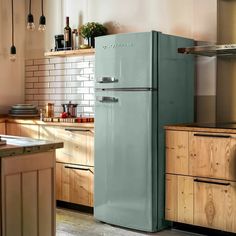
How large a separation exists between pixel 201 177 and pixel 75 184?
1.38 metres

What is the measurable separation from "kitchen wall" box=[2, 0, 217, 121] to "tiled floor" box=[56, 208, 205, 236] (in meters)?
1.19

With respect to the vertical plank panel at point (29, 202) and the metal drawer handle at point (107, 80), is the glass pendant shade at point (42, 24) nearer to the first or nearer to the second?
the metal drawer handle at point (107, 80)

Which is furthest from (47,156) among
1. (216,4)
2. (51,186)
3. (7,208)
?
(216,4)

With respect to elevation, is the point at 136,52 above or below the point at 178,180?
above

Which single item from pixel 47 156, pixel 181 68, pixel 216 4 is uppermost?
pixel 216 4

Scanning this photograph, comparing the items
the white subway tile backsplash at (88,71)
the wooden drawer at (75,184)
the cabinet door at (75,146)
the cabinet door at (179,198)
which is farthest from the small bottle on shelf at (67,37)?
the cabinet door at (179,198)

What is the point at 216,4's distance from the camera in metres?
4.18

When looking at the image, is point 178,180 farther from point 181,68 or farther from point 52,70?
point 52,70

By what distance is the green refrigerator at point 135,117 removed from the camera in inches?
152

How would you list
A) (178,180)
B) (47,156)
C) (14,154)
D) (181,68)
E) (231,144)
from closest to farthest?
(14,154)
(47,156)
(231,144)
(178,180)
(181,68)

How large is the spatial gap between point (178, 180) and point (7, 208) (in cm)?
168


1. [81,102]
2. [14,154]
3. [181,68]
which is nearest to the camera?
[14,154]

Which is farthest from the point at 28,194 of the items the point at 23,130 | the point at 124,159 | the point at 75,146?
the point at 23,130

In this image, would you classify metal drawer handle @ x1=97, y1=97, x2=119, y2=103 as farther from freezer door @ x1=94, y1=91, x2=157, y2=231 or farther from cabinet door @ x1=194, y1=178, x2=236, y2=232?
cabinet door @ x1=194, y1=178, x2=236, y2=232
